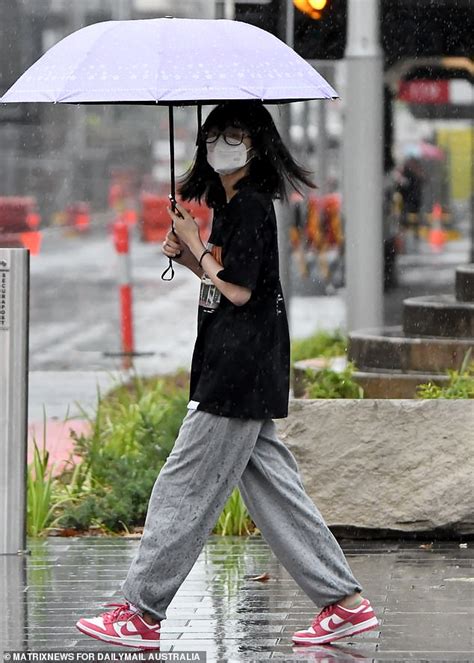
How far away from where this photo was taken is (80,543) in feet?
26.0

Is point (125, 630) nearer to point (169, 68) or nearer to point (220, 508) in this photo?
point (220, 508)

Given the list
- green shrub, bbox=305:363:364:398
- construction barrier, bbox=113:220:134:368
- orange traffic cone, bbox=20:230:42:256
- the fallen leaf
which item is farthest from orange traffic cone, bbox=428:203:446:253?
the fallen leaf

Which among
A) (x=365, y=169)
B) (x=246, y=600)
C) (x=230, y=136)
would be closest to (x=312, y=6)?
(x=365, y=169)

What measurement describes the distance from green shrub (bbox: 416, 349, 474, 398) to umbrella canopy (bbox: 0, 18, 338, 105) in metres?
2.60

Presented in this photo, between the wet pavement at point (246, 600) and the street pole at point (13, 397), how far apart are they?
174 millimetres

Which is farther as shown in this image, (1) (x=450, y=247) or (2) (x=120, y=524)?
(1) (x=450, y=247)

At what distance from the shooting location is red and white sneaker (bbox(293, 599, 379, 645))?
5.72 metres

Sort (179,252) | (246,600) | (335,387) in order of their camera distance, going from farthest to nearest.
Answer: (335,387) → (246,600) → (179,252)

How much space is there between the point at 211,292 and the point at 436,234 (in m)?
39.0

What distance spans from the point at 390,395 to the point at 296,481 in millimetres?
3058

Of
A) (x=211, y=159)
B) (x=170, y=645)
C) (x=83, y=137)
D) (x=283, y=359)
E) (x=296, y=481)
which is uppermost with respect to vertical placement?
(x=83, y=137)

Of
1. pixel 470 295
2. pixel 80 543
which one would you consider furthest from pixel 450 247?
pixel 80 543

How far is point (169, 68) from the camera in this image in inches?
219

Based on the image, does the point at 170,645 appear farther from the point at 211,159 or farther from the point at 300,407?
the point at 300,407
